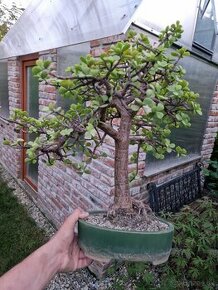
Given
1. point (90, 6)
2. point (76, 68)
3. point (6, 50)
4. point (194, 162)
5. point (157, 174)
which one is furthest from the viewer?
point (6, 50)

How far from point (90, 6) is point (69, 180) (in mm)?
1895

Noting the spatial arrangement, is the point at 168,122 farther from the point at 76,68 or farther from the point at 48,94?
the point at 48,94

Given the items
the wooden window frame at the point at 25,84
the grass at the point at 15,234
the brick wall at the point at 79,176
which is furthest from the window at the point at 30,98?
the grass at the point at 15,234

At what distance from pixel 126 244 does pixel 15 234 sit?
2784mm

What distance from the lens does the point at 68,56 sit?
293 cm

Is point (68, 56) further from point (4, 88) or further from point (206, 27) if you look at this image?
point (4, 88)

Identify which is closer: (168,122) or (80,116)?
(80,116)

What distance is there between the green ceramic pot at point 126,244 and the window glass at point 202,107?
1788 mm

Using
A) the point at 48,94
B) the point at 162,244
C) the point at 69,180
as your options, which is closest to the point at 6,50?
the point at 48,94

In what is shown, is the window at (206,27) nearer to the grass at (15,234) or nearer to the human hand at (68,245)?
the human hand at (68,245)

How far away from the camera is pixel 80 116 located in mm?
1057

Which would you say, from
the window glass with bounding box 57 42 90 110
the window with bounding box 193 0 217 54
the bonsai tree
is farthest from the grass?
the window with bounding box 193 0 217 54

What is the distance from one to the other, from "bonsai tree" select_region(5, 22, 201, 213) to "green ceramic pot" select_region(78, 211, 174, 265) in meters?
0.14

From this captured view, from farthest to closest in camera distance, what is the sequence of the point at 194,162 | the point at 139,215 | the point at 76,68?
the point at 194,162, the point at 139,215, the point at 76,68
